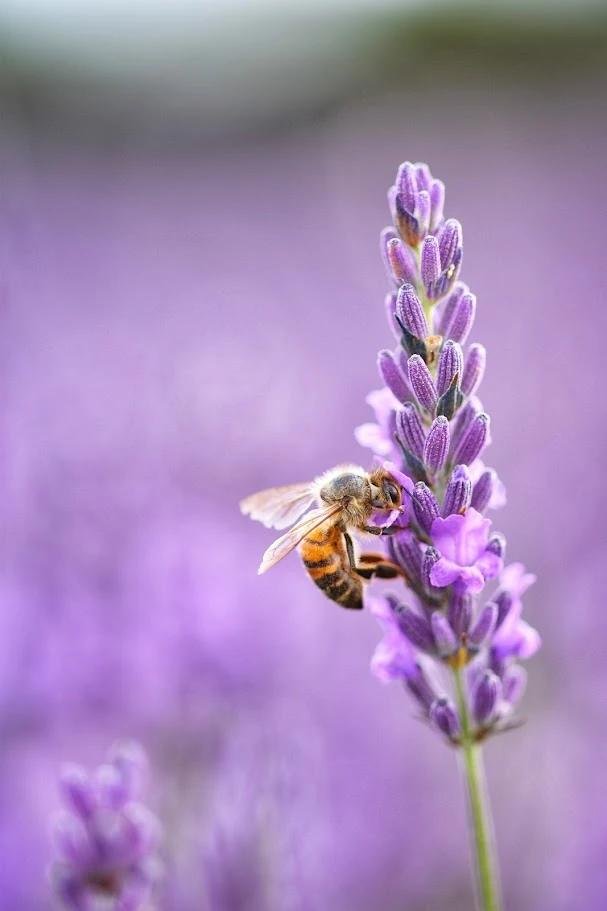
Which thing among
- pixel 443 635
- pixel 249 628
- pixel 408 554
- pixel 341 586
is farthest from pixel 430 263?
pixel 249 628

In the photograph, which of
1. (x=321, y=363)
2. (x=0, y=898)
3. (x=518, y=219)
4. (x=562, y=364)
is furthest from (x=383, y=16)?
(x=0, y=898)

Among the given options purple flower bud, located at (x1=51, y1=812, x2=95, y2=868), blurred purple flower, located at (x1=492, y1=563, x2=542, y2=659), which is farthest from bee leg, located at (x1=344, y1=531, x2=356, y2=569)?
purple flower bud, located at (x1=51, y1=812, x2=95, y2=868)

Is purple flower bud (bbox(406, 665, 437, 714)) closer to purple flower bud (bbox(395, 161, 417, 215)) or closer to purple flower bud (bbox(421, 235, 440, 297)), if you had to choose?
purple flower bud (bbox(421, 235, 440, 297))

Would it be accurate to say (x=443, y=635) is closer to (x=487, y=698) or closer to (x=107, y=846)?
(x=487, y=698)

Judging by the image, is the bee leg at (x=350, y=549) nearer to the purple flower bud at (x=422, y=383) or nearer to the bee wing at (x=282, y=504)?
the bee wing at (x=282, y=504)

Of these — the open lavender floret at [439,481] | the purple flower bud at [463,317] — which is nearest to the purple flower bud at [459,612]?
the open lavender floret at [439,481]

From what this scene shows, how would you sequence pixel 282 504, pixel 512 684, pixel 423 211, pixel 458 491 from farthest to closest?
pixel 282 504 → pixel 512 684 → pixel 423 211 → pixel 458 491
